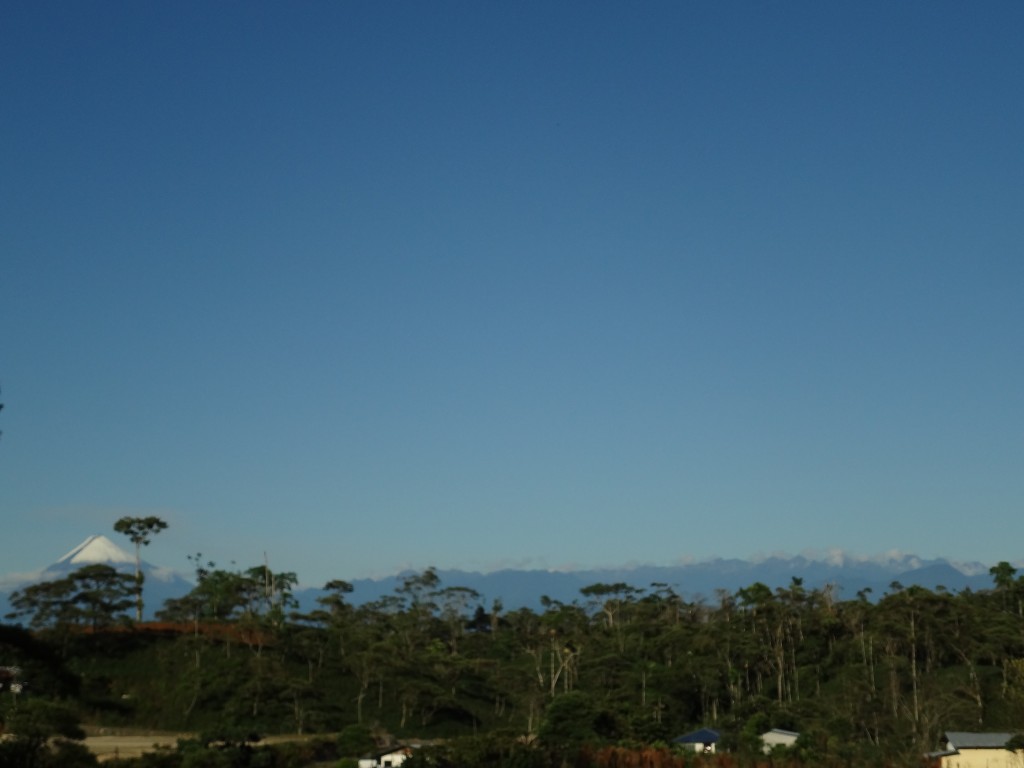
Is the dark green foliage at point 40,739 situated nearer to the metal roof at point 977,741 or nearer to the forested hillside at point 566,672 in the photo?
the forested hillside at point 566,672

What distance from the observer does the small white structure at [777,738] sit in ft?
131

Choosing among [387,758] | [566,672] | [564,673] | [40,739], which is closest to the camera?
[40,739]

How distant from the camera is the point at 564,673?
5372cm

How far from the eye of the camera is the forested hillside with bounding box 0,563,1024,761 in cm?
4269

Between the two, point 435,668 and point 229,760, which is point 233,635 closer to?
point 435,668

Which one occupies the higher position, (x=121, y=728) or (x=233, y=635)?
(x=233, y=635)

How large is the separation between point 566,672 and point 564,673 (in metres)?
1.99

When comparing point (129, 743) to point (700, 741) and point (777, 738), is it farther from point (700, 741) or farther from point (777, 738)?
point (777, 738)

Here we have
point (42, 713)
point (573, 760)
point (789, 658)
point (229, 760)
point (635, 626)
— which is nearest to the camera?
point (42, 713)

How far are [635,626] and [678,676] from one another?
1350 cm

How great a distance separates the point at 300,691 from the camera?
46469 millimetres

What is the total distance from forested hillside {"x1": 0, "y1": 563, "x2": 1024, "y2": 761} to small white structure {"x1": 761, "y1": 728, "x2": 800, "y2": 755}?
1.96 ft

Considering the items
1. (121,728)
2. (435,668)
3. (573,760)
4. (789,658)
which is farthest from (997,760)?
(121,728)

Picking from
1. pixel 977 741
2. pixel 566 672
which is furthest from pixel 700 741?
pixel 566 672
